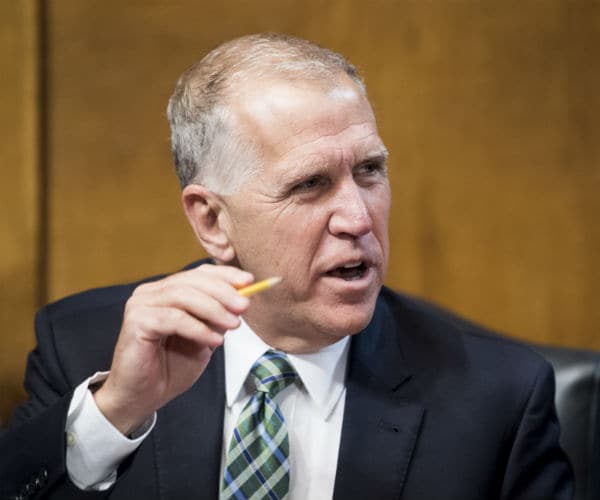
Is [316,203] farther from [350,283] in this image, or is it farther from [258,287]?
[258,287]

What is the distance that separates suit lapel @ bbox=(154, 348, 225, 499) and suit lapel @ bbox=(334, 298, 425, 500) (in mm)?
221

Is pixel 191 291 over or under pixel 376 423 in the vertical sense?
over

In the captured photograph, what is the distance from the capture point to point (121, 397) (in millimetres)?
1392

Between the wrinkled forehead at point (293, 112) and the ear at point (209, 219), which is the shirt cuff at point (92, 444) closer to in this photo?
the ear at point (209, 219)

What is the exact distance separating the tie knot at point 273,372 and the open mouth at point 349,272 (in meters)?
0.21

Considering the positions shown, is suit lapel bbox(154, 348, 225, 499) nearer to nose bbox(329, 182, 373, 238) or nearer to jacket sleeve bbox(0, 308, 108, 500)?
jacket sleeve bbox(0, 308, 108, 500)

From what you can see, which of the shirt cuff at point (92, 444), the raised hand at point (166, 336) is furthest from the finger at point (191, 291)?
the shirt cuff at point (92, 444)

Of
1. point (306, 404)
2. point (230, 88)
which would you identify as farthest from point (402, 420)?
point (230, 88)

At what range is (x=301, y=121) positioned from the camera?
150 centimetres

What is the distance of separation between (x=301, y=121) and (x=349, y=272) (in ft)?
0.86

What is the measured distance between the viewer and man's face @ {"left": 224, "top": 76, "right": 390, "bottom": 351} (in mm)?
1486

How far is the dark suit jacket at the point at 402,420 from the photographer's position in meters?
1.59

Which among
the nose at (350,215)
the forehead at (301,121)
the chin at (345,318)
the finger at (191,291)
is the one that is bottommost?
the chin at (345,318)

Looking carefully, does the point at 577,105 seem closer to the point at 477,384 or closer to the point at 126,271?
the point at 477,384
